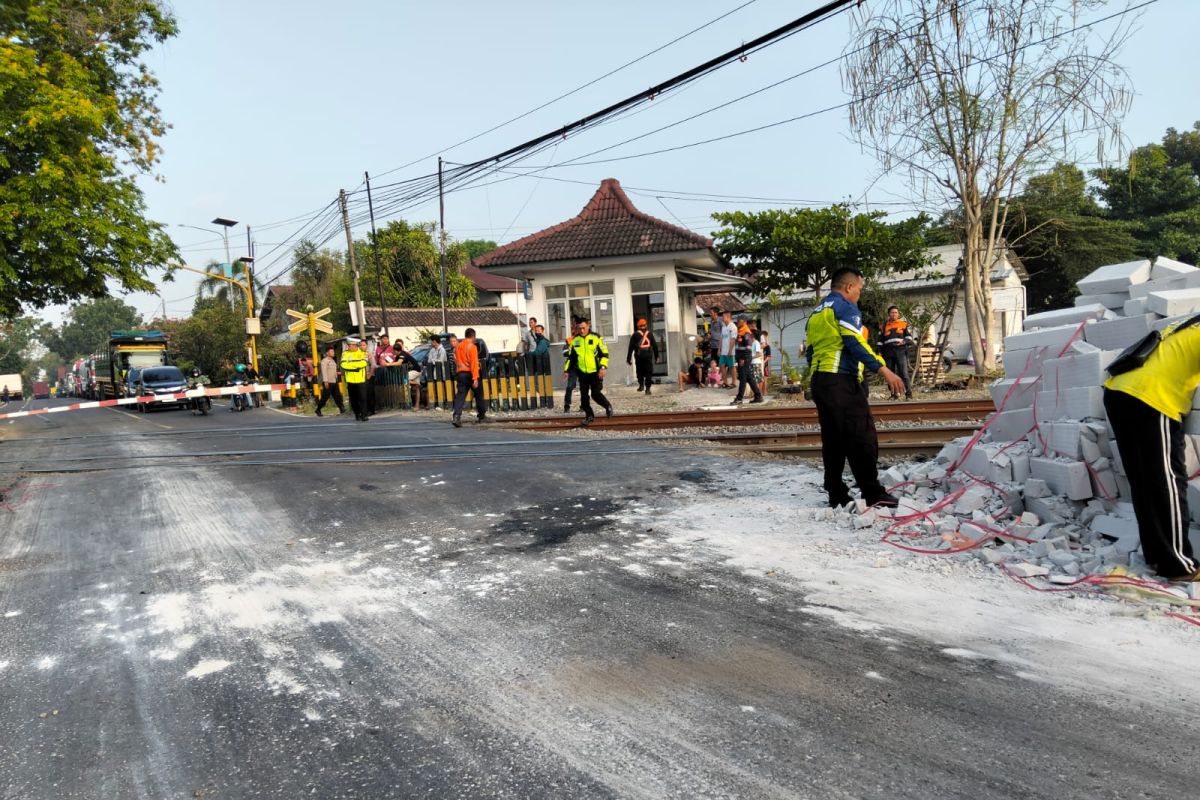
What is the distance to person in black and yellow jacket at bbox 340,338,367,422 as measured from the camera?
16.0 metres

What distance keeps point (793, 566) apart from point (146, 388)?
29344 millimetres

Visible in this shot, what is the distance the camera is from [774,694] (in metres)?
3.08

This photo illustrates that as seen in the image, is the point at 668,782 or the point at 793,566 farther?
the point at 793,566

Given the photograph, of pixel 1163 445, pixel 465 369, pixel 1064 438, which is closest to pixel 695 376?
pixel 465 369

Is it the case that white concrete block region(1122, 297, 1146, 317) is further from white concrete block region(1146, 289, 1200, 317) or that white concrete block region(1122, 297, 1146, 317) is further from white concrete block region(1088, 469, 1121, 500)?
white concrete block region(1088, 469, 1121, 500)

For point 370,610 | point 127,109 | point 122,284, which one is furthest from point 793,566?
point 127,109

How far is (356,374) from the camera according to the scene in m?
16.1

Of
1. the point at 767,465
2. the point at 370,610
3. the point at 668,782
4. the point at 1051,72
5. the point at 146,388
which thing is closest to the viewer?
→ the point at 668,782

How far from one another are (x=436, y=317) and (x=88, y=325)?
11189cm

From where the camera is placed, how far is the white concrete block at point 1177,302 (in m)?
5.11

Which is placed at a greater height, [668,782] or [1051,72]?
[1051,72]

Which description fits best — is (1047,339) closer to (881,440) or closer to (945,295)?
(881,440)

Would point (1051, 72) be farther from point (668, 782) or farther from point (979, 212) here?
point (668, 782)

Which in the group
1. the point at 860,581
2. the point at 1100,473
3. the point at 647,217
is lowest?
the point at 860,581
